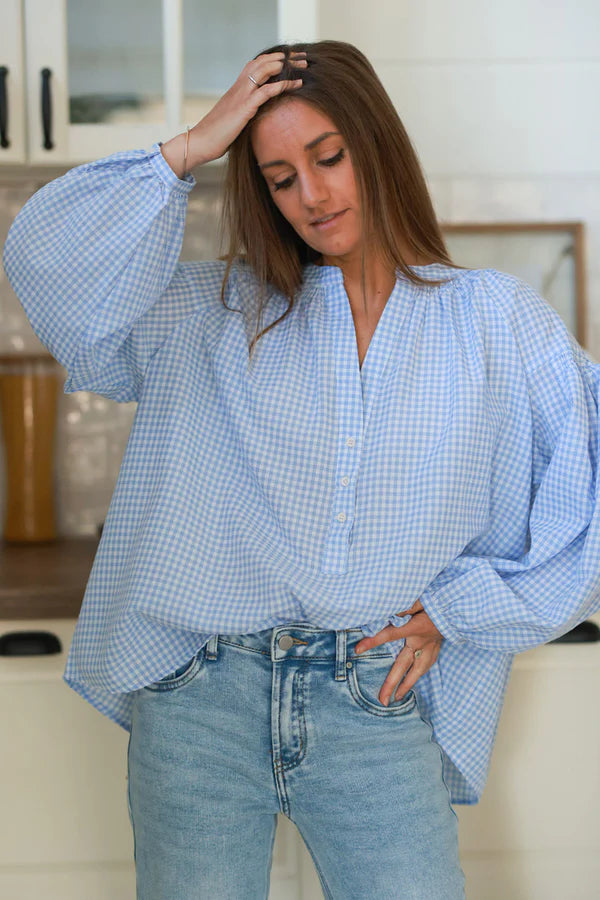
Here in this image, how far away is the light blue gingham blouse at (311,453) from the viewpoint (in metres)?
1.08

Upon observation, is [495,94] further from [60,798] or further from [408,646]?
[60,798]

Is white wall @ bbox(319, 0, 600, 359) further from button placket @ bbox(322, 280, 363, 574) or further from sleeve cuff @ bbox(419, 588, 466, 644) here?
sleeve cuff @ bbox(419, 588, 466, 644)

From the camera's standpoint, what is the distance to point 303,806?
1087mm

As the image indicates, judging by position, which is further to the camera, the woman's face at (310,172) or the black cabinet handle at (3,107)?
the black cabinet handle at (3,107)

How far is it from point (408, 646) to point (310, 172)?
0.56m

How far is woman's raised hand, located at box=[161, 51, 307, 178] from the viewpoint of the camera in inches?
43.6

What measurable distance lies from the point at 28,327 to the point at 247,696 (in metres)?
1.19

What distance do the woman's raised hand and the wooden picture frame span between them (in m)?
0.91

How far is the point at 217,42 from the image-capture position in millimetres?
1650

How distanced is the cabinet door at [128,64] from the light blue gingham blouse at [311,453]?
559 mm

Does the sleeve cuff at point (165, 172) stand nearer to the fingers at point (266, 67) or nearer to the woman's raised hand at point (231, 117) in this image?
the woman's raised hand at point (231, 117)

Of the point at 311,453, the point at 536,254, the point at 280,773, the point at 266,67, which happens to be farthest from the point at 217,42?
the point at 280,773

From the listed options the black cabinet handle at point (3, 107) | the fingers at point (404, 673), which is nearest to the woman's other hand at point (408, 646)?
the fingers at point (404, 673)

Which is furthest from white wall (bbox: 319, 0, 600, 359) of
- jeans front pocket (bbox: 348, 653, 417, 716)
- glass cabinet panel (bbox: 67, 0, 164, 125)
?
jeans front pocket (bbox: 348, 653, 417, 716)
